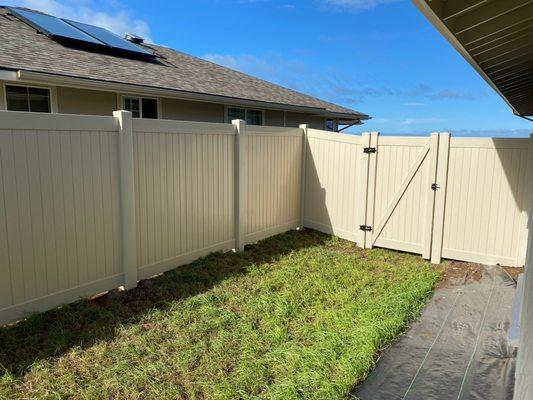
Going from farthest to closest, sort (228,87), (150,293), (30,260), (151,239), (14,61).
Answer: (228,87) < (14,61) < (151,239) < (150,293) < (30,260)

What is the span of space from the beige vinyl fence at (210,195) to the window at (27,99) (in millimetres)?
3779

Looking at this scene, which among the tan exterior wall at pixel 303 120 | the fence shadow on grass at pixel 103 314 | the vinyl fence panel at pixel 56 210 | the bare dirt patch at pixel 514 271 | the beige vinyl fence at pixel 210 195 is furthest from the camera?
the tan exterior wall at pixel 303 120

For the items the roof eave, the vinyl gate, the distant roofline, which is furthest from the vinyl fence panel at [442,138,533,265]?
the distant roofline

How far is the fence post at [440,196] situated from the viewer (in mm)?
6035

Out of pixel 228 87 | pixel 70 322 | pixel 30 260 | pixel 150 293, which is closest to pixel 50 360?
pixel 70 322

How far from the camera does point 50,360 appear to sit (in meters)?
3.30

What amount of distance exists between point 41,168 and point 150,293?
1.84m

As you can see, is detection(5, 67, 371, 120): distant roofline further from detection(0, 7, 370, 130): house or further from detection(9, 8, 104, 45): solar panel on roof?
detection(9, 8, 104, 45): solar panel on roof

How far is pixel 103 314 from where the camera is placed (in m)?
4.13

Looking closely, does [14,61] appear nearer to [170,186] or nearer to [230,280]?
[170,186]

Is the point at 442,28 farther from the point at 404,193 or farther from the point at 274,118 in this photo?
the point at 274,118

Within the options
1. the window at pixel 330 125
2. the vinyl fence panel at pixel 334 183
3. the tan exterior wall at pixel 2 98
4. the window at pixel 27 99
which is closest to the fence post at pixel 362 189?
the vinyl fence panel at pixel 334 183

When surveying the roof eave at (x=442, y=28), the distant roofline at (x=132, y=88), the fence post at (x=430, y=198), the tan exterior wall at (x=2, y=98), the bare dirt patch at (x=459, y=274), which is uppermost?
the distant roofline at (x=132, y=88)

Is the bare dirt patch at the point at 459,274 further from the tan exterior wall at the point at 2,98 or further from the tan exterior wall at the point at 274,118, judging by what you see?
the tan exterior wall at the point at 2,98
